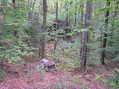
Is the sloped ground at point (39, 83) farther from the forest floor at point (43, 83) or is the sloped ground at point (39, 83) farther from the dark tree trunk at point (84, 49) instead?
the dark tree trunk at point (84, 49)

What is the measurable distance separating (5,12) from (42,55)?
5.25 metres

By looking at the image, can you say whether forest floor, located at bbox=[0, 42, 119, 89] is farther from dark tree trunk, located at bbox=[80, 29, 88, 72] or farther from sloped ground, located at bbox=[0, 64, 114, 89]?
dark tree trunk, located at bbox=[80, 29, 88, 72]

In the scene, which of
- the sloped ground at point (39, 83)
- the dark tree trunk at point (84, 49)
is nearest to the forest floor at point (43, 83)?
the sloped ground at point (39, 83)

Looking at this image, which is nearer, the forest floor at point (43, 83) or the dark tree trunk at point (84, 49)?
the forest floor at point (43, 83)

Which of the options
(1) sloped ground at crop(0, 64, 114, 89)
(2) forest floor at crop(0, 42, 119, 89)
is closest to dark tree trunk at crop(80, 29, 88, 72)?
(2) forest floor at crop(0, 42, 119, 89)

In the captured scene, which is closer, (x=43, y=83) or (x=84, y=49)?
(x=43, y=83)

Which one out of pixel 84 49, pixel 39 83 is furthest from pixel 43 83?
pixel 84 49

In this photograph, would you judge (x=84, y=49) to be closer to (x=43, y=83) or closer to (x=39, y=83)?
(x=43, y=83)

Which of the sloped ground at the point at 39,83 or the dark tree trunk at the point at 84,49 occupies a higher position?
the dark tree trunk at the point at 84,49

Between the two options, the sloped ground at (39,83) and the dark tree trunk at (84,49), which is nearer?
the sloped ground at (39,83)

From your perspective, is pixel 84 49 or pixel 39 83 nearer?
pixel 39 83

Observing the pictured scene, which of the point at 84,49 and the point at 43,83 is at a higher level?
the point at 84,49

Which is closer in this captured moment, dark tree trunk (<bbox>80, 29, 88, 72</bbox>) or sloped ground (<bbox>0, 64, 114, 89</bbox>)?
sloped ground (<bbox>0, 64, 114, 89</bbox>)

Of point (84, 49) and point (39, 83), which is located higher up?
point (84, 49)
